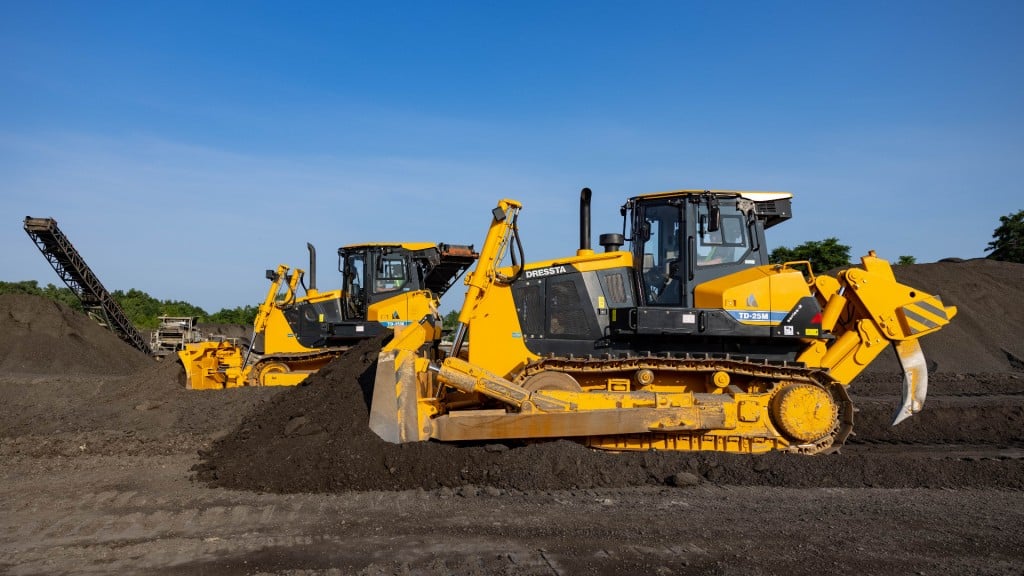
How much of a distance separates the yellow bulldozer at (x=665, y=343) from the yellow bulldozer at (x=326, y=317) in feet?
21.3

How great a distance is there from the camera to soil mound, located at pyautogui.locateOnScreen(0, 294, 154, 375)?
2359cm

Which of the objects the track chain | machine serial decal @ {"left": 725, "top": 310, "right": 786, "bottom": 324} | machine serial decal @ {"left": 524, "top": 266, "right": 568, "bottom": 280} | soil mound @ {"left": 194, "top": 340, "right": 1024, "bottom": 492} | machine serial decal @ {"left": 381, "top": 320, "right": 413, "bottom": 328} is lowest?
soil mound @ {"left": 194, "top": 340, "right": 1024, "bottom": 492}

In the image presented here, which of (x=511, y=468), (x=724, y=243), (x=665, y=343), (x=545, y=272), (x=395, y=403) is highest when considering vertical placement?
(x=724, y=243)

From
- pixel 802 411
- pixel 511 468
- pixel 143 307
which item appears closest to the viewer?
pixel 511 468

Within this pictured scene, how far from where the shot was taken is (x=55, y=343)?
24.5m

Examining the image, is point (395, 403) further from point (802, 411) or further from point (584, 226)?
point (802, 411)

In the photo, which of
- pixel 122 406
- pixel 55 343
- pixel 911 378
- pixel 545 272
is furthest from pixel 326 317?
pixel 55 343

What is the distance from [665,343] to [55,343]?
2302 cm

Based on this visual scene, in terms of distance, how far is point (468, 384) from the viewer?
311 inches

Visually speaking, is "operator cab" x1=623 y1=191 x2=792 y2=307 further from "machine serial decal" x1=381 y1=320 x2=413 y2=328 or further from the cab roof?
"machine serial decal" x1=381 y1=320 x2=413 y2=328

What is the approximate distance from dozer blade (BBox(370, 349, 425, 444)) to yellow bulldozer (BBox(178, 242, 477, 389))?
7.09m

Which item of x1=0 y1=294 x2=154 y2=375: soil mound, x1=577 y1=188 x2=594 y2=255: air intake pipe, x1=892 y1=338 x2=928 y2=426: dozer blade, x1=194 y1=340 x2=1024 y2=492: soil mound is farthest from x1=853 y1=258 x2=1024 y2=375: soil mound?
x1=0 y1=294 x2=154 y2=375: soil mound

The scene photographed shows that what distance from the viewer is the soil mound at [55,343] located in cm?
2359

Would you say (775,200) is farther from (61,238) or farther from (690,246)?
(61,238)
